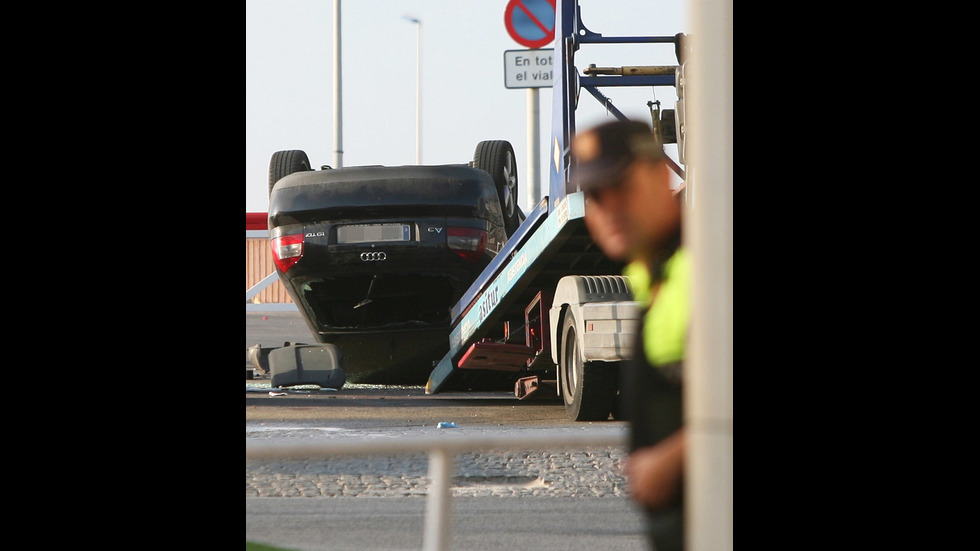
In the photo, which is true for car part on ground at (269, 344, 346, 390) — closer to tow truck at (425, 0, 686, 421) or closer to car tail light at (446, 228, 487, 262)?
tow truck at (425, 0, 686, 421)

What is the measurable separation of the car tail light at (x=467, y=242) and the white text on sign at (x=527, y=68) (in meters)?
1.60

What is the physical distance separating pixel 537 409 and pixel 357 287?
1466 millimetres

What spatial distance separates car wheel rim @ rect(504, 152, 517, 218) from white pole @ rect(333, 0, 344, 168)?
132 cm

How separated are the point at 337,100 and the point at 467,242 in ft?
7.70

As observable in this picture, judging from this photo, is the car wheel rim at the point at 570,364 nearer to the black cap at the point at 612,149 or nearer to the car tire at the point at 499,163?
the car tire at the point at 499,163

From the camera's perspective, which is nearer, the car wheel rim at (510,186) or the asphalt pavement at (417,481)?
the asphalt pavement at (417,481)

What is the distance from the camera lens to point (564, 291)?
7406mm

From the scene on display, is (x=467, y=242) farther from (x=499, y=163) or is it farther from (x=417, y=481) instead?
(x=417, y=481)

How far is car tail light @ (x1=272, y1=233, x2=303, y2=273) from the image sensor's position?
28.0 feet

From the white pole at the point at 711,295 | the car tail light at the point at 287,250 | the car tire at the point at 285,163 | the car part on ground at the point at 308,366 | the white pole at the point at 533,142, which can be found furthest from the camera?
the car tire at the point at 285,163

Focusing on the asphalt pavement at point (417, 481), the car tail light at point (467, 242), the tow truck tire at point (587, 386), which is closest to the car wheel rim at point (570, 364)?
the tow truck tire at point (587, 386)

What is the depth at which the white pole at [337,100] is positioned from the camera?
1005 centimetres
